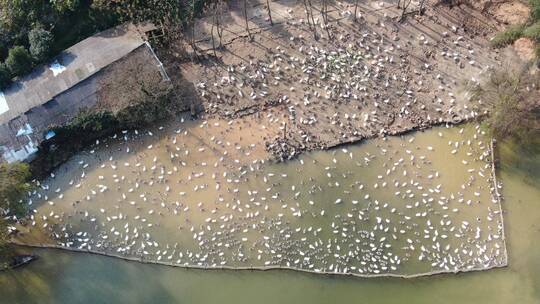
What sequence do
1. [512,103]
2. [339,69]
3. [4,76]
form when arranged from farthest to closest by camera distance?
[339,69] → [4,76] → [512,103]

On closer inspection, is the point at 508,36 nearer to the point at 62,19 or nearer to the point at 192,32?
the point at 192,32

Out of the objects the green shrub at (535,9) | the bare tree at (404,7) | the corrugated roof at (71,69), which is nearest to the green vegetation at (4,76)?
the corrugated roof at (71,69)

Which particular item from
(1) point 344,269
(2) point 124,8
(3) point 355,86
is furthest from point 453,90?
(2) point 124,8

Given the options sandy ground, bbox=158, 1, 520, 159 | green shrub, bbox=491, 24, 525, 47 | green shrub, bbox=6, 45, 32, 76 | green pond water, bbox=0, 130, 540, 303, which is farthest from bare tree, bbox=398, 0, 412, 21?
green shrub, bbox=6, 45, 32, 76

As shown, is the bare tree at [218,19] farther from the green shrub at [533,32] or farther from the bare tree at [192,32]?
the green shrub at [533,32]

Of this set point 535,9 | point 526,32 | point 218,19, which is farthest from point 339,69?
point 535,9
